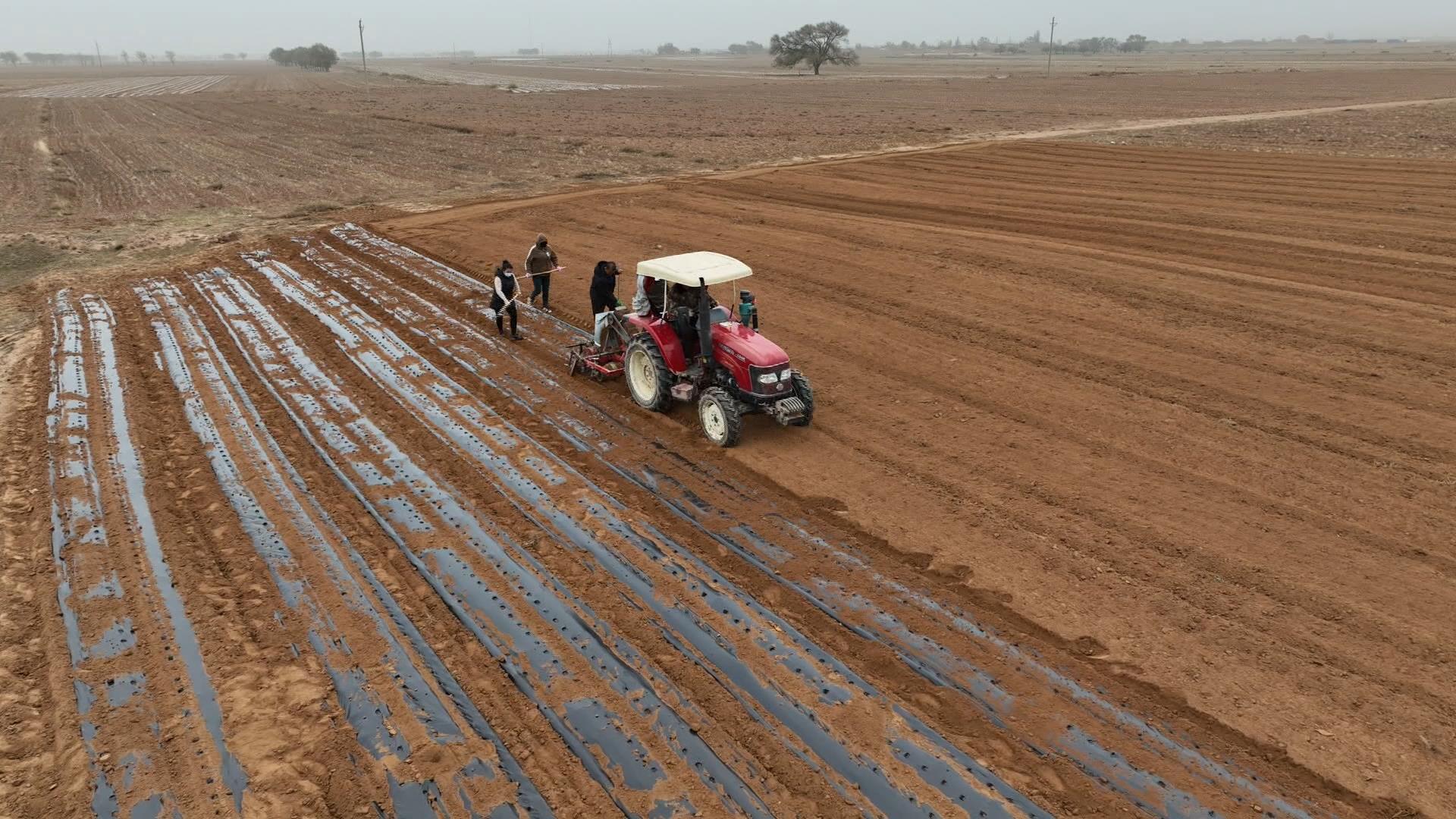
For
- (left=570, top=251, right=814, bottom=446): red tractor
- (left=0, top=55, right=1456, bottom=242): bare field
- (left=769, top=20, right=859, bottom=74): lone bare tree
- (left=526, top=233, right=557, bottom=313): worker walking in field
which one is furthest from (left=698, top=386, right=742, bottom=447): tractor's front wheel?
(left=769, top=20, right=859, bottom=74): lone bare tree

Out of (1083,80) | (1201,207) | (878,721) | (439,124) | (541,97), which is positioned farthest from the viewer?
(1083,80)

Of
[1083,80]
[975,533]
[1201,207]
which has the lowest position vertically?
[975,533]

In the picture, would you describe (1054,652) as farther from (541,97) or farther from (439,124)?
(541,97)

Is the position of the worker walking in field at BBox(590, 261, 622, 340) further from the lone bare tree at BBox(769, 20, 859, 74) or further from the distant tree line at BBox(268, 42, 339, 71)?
the distant tree line at BBox(268, 42, 339, 71)

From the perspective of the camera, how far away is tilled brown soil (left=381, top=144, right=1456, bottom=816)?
5707 mm

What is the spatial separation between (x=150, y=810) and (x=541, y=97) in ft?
215

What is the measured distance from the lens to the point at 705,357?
29.5 feet

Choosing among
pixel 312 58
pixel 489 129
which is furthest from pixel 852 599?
pixel 312 58

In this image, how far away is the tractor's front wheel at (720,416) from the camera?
861 cm

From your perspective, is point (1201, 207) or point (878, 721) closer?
point (878, 721)

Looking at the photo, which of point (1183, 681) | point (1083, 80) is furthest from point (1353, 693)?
point (1083, 80)

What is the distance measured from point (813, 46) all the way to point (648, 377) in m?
92.7

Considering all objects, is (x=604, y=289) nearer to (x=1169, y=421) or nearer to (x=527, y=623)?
(x=527, y=623)

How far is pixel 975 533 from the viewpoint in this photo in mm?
7207
